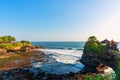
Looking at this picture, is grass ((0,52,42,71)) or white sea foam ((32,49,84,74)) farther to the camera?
grass ((0,52,42,71))

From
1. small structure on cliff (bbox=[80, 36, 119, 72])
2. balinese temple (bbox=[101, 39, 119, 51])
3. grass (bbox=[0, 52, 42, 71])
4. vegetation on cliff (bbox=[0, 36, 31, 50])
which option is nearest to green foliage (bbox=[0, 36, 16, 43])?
vegetation on cliff (bbox=[0, 36, 31, 50])

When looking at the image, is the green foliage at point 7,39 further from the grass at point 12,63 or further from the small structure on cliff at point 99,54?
the small structure on cliff at point 99,54

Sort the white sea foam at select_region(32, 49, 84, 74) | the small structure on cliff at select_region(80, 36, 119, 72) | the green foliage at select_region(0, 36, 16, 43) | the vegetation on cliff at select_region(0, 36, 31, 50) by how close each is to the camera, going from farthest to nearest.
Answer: the green foliage at select_region(0, 36, 16, 43), the vegetation on cliff at select_region(0, 36, 31, 50), the white sea foam at select_region(32, 49, 84, 74), the small structure on cliff at select_region(80, 36, 119, 72)

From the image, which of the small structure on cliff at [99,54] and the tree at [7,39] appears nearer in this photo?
the small structure on cliff at [99,54]

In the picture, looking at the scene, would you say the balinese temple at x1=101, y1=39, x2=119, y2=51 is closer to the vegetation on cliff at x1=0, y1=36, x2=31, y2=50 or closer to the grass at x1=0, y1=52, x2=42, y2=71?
the grass at x1=0, y1=52, x2=42, y2=71

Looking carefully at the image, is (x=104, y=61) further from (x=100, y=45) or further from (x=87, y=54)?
(x=87, y=54)

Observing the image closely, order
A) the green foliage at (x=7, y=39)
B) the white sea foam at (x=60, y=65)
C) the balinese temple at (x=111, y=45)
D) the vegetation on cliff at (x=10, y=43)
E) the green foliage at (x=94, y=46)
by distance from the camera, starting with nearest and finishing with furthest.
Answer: the balinese temple at (x=111, y=45) → the green foliage at (x=94, y=46) → the white sea foam at (x=60, y=65) → the vegetation on cliff at (x=10, y=43) → the green foliage at (x=7, y=39)

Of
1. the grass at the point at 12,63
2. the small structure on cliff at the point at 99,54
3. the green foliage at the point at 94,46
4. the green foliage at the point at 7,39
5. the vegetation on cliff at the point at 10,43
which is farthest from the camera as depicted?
the green foliage at the point at 7,39

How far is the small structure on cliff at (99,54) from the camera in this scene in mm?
32947

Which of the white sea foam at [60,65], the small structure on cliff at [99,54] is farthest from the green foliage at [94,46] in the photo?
the white sea foam at [60,65]

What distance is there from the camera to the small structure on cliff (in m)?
32.9

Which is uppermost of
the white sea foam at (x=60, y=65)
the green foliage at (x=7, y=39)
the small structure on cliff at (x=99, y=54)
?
the green foliage at (x=7, y=39)

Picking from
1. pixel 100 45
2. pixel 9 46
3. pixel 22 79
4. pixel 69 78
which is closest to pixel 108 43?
pixel 100 45

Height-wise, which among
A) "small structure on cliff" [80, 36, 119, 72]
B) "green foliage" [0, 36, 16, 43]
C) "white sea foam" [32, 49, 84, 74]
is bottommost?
"white sea foam" [32, 49, 84, 74]
